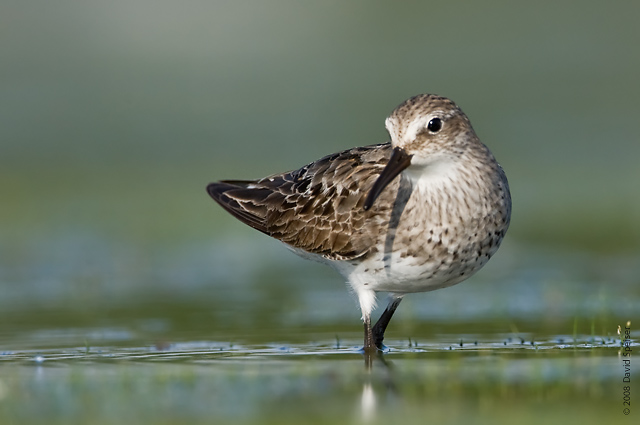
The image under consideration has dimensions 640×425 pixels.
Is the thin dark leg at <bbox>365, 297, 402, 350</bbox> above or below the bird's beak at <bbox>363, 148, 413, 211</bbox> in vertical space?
below

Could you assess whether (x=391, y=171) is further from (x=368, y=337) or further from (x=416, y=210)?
(x=368, y=337)

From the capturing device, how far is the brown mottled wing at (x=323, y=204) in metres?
10.3

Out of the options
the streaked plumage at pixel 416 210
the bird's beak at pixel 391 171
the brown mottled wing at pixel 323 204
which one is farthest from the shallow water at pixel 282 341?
the bird's beak at pixel 391 171

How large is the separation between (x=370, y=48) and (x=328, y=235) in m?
27.7

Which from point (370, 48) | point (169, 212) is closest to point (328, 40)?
point (370, 48)

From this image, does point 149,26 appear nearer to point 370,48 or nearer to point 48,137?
point 370,48

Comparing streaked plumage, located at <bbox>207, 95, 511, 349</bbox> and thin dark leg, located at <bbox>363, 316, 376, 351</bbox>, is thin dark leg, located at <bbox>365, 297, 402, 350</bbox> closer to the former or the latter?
streaked plumage, located at <bbox>207, 95, 511, 349</bbox>

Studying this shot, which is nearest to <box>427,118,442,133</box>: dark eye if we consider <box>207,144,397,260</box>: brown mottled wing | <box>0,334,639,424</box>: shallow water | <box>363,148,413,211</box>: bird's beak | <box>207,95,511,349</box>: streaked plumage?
<box>207,95,511,349</box>: streaked plumage

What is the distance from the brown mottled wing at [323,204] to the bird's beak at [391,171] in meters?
0.62

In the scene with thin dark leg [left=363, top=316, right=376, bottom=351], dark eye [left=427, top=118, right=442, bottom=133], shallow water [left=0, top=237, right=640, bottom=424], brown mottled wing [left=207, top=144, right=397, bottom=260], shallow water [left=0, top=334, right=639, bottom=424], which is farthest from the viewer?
brown mottled wing [left=207, top=144, right=397, bottom=260]

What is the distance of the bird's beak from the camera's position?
9281mm

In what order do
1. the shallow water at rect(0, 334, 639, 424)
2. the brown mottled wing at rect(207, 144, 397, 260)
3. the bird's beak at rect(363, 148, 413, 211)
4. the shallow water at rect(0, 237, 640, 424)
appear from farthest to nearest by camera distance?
the brown mottled wing at rect(207, 144, 397, 260) → the bird's beak at rect(363, 148, 413, 211) → the shallow water at rect(0, 237, 640, 424) → the shallow water at rect(0, 334, 639, 424)

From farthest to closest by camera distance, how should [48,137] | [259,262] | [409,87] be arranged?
[409,87], [48,137], [259,262]

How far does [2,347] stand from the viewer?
1078cm
